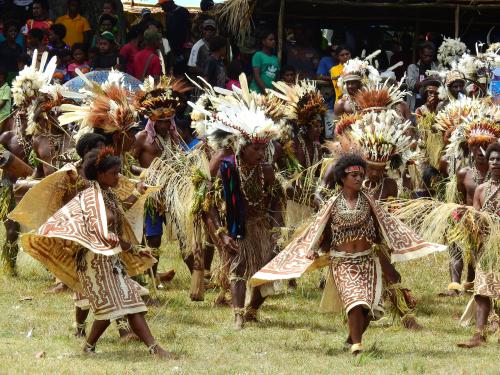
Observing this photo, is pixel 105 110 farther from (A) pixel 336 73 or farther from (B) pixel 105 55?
(A) pixel 336 73

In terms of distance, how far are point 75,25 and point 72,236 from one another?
27.6 feet

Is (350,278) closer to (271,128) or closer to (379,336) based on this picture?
(379,336)

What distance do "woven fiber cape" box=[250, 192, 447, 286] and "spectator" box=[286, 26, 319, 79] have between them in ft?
24.4

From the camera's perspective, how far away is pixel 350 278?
8539mm

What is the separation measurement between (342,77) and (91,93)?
3.62 metres

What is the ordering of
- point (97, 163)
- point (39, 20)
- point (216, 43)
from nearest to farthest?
point (97, 163)
point (216, 43)
point (39, 20)

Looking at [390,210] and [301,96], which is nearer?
→ [390,210]

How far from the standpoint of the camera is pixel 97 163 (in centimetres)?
838

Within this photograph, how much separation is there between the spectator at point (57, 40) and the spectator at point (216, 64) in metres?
1.82

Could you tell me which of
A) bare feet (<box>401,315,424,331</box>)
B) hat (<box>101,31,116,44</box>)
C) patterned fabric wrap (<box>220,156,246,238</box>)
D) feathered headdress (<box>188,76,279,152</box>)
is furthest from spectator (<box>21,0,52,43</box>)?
bare feet (<box>401,315,424,331</box>)

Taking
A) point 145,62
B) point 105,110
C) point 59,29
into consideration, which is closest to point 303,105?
point 105,110

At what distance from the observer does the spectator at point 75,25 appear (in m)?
16.0

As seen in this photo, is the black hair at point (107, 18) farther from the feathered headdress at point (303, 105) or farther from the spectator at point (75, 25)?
the feathered headdress at point (303, 105)

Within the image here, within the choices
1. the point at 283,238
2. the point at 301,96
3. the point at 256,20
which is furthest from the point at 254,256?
the point at 256,20
